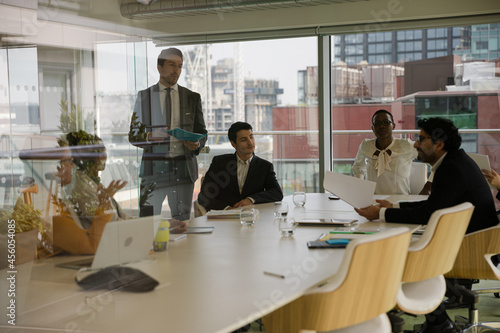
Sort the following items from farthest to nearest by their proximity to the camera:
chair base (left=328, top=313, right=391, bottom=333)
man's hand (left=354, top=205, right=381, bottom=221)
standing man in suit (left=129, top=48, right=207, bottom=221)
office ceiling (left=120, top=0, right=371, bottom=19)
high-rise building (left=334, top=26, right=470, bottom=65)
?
high-rise building (left=334, top=26, right=470, bottom=65), office ceiling (left=120, top=0, right=371, bottom=19), standing man in suit (left=129, top=48, right=207, bottom=221), man's hand (left=354, top=205, right=381, bottom=221), chair base (left=328, top=313, right=391, bottom=333)

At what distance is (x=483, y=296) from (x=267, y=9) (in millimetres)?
3647

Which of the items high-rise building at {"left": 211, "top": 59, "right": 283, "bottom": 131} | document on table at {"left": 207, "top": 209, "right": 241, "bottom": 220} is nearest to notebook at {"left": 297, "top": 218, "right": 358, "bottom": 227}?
document on table at {"left": 207, "top": 209, "right": 241, "bottom": 220}

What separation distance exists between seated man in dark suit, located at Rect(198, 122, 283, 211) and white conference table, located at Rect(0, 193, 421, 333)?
1.74 metres

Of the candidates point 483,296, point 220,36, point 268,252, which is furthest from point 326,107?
point 268,252

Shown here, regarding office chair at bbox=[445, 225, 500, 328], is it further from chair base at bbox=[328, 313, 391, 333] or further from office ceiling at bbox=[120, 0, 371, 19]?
office ceiling at bbox=[120, 0, 371, 19]

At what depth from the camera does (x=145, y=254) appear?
2150mm

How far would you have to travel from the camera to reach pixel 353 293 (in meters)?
1.91

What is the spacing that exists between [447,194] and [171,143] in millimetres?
1954

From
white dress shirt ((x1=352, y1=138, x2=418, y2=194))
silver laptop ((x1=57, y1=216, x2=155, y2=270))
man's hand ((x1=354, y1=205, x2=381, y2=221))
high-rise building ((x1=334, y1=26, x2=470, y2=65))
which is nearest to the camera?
silver laptop ((x1=57, y1=216, x2=155, y2=270))

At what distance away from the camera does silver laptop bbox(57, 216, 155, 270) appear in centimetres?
177

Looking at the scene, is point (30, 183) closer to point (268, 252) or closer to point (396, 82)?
point (268, 252)

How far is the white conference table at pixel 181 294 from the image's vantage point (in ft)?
5.35

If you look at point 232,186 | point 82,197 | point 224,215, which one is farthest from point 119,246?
point 232,186

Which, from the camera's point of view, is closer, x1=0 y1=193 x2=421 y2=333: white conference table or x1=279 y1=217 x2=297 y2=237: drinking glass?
x1=0 y1=193 x2=421 y2=333: white conference table
